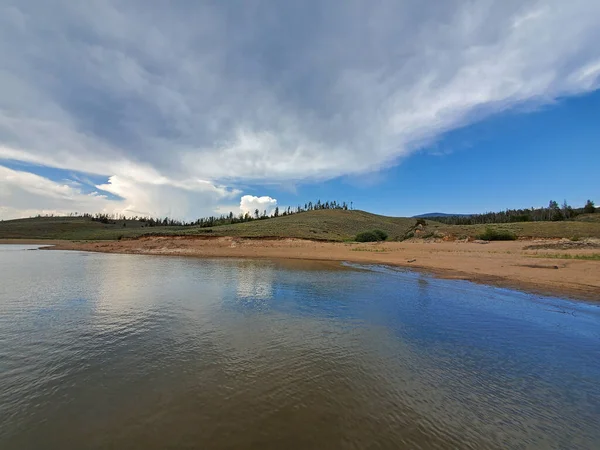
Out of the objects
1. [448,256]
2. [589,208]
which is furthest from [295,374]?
[589,208]

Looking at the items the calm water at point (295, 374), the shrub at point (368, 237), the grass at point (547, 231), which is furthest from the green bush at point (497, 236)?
the calm water at point (295, 374)

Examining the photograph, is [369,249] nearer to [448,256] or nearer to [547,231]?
[448,256]

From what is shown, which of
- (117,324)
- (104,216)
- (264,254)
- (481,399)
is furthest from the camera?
(104,216)

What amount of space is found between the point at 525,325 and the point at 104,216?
7374 inches

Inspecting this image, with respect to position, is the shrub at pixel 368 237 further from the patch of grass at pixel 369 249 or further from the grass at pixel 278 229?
the patch of grass at pixel 369 249

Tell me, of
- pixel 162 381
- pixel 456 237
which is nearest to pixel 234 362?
pixel 162 381

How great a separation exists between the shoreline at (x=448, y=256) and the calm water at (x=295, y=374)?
4.44m

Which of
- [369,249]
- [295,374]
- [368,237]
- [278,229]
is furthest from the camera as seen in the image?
[278,229]

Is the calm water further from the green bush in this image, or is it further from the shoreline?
the green bush

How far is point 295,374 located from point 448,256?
27.0 meters

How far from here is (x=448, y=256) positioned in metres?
29.5

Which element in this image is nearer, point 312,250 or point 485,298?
point 485,298

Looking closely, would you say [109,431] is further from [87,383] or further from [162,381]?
[87,383]

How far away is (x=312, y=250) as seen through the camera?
39344 mm
